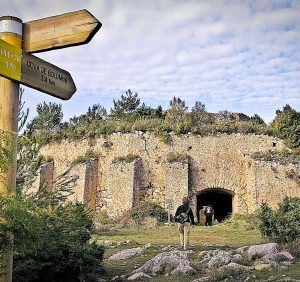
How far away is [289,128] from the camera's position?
78.0 feet

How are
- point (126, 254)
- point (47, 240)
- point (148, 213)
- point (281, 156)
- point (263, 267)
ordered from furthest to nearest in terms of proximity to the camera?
1. point (281, 156)
2. point (148, 213)
3. point (126, 254)
4. point (263, 267)
5. point (47, 240)

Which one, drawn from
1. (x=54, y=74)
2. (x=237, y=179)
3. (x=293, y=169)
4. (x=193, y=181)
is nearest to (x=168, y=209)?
(x=193, y=181)

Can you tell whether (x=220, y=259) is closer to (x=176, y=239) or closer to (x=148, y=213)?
(x=176, y=239)

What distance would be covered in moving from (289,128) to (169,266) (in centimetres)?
1666

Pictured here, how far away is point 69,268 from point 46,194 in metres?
2.12

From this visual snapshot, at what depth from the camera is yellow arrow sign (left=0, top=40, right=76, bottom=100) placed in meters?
4.49

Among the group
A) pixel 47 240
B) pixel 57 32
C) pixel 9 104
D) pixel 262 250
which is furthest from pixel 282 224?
pixel 9 104

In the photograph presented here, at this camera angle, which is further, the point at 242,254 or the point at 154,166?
the point at 154,166

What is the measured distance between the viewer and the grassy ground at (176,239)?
30.2ft

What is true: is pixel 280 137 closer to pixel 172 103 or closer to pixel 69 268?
pixel 69 268

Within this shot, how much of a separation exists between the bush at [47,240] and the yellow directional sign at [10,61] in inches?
49.1

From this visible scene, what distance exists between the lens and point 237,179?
938 inches

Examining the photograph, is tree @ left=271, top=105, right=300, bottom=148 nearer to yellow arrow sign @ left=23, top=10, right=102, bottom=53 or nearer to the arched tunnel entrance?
the arched tunnel entrance

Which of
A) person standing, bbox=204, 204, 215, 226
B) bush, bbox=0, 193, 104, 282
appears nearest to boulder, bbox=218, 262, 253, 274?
bush, bbox=0, 193, 104, 282
